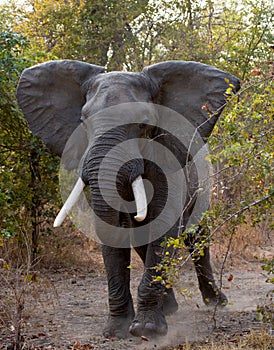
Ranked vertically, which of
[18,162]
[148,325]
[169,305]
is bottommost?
[169,305]

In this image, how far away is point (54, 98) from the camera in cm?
681

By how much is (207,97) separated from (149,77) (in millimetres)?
569

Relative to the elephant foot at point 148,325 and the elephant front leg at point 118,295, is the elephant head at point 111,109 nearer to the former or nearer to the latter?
the elephant front leg at point 118,295

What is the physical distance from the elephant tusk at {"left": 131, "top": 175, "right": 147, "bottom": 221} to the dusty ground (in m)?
0.72

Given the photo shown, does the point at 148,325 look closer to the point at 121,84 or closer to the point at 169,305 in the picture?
the point at 169,305

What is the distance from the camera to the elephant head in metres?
5.59

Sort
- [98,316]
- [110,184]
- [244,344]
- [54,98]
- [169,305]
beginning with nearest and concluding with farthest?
[244,344] < [110,184] < [54,98] < [98,316] < [169,305]

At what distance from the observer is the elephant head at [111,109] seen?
5594mm

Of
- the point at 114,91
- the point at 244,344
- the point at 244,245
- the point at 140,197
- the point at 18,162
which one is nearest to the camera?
the point at 244,344

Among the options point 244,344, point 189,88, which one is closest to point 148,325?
point 244,344

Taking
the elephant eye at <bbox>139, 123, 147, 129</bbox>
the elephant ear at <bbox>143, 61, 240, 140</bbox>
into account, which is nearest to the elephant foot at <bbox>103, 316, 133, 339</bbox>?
the elephant eye at <bbox>139, 123, 147, 129</bbox>

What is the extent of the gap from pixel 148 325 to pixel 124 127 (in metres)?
1.61

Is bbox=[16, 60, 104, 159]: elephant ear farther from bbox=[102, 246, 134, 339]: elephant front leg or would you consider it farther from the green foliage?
the green foliage

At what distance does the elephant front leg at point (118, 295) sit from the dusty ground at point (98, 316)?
6.3 inches
